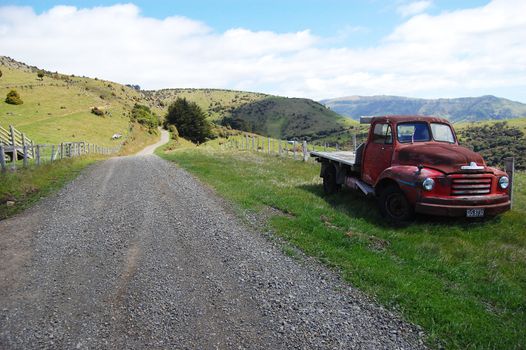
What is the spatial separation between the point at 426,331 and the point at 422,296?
904mm

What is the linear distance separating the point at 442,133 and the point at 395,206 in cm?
297

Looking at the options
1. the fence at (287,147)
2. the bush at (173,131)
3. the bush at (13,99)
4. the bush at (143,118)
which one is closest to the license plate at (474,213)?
the fence at (287,147)

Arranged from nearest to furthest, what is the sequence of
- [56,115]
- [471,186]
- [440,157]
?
[471,186] < [440,157] < [56,115]

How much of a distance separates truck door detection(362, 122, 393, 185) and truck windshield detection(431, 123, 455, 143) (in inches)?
49.4

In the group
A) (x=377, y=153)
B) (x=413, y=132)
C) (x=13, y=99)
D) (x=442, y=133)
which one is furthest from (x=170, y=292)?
(x=13, y=99)

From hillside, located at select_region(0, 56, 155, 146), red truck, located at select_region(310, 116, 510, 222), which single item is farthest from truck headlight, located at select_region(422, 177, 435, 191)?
hillside, located at select_region(0, 56, 155, 146)

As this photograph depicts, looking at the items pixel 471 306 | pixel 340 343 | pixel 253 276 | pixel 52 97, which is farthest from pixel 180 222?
pixel 52 97

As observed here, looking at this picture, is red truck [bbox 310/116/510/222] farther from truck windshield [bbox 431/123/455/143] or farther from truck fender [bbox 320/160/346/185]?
truck fender [bbox 320/160/346/185]

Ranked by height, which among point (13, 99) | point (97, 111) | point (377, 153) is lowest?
point (377, 153)

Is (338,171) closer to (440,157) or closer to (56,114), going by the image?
(440,157)

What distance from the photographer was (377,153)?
11375mm

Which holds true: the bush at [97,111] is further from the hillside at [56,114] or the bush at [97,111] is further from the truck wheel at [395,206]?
the truck wheel at [395,206]

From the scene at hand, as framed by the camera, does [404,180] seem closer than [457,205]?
No

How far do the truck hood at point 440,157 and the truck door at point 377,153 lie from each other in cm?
58
